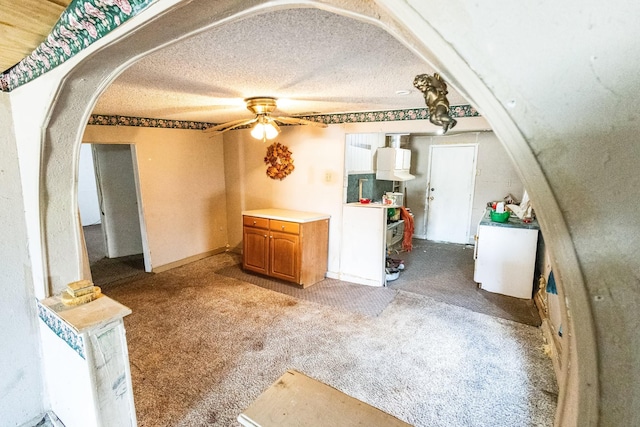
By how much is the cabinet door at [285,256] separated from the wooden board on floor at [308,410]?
2641 mm

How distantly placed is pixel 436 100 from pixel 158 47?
0.88 meters

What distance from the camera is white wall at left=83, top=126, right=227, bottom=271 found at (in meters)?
3.88

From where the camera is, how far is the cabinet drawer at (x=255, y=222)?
152 inches

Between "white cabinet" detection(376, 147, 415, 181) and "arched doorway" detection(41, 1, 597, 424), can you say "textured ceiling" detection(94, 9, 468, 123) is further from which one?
"white cabinet" detection(376, 147, 415, 181)

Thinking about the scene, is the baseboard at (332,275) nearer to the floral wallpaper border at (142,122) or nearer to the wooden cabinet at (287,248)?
the wooden cabinet at (287,248)

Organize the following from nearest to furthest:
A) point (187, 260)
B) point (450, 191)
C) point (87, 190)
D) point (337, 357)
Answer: point (337, 357)
point (187, 260)
point (450, 191)
point (87, 190)

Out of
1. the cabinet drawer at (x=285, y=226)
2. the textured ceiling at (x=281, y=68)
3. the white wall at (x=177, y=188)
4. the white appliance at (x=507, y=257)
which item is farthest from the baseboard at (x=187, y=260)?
the white appliance at (x=507, y=257)

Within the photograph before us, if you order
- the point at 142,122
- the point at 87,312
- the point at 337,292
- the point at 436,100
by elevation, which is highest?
the point at 142,122

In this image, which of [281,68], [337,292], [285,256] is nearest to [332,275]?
[337,292]

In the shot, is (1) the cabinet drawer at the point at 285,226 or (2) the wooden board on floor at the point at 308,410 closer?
Result: (2) the wooden board on floor at the point at 308,410

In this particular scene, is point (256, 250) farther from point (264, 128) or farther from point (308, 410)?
point (308, 410)

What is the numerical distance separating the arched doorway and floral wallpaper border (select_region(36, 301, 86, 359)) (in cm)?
15

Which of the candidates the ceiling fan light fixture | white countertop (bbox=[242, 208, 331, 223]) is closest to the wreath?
white countertop (bbox=[242, 208, 331, 223])

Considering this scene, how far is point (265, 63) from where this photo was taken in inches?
68.0
